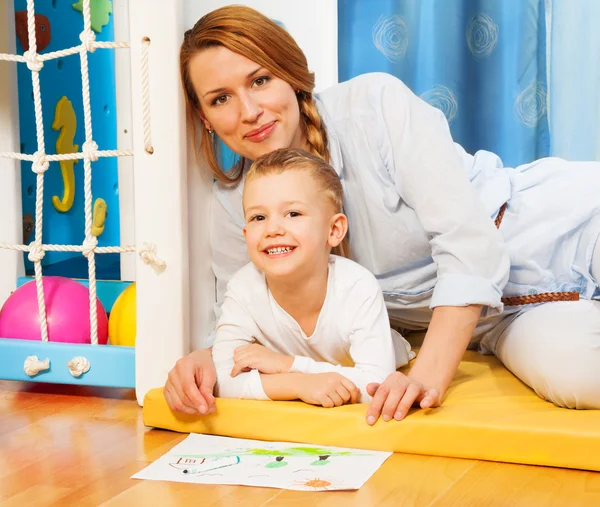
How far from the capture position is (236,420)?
3.98 ft

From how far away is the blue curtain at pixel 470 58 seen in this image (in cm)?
198

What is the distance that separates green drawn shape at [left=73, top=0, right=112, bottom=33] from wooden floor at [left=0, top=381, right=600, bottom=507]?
1250 mm

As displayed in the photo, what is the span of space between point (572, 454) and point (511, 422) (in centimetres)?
8

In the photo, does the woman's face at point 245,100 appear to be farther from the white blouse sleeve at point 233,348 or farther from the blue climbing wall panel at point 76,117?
the blue climbing wall panel at point 76,117

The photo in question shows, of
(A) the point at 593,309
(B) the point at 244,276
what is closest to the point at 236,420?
(B) the point at 244,276

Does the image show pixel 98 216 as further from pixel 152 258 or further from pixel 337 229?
pixel 337 229

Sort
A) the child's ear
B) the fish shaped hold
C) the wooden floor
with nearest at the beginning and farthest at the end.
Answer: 1. the wooden floor
2. the child's ear
3. the fish shaped hold

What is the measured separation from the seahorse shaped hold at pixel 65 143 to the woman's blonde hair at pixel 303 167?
0.99 metres

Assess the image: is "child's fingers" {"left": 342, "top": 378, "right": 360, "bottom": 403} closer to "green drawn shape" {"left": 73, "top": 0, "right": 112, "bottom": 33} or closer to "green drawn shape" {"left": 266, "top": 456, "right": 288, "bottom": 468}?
"green drawn shape" {"left": 266, "top": 456, "right": 288, "bottom": 468}

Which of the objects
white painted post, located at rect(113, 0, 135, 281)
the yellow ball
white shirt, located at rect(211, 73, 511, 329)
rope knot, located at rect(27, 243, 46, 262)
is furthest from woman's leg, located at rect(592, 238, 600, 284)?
white painted post, located at rect(113, 0, 135, 281)

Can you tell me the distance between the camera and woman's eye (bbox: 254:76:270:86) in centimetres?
136

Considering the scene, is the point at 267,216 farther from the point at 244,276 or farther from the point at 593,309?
the point at 593,309

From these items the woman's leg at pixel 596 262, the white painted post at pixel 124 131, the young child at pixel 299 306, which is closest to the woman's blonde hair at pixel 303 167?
the young child at pixel 299 306

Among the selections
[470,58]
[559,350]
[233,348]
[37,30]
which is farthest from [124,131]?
[559,350]
